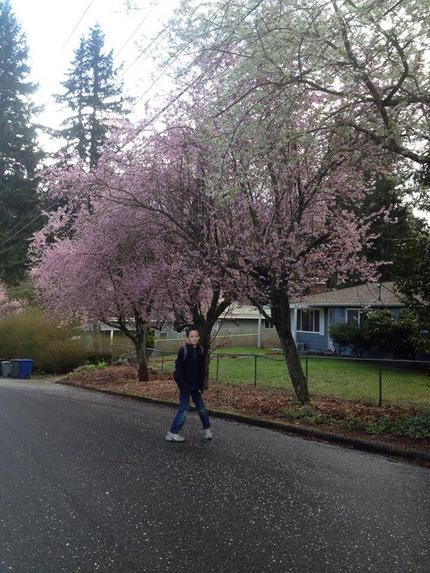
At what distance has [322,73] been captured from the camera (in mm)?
7465

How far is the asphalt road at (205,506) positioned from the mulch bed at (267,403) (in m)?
0.72

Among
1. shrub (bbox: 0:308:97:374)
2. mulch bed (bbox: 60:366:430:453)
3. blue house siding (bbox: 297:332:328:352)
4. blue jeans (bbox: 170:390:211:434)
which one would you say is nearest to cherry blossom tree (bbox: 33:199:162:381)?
mulch bed (bbox: 60:366:430:453)

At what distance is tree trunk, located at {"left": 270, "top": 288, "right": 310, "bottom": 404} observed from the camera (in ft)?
35.8

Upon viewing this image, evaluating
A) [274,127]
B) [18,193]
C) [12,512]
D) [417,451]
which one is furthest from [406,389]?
[18,193]

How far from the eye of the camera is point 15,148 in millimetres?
38906

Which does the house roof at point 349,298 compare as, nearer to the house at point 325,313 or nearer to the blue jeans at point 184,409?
the house at point 325,313

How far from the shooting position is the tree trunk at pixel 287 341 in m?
10.9

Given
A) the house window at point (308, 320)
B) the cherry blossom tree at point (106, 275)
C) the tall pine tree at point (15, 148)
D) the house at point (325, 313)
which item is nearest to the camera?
the cherry blossom tree at point (106, 275)

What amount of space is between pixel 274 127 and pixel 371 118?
139 centimetres

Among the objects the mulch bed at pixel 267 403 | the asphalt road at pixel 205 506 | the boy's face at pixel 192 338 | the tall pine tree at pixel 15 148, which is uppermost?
the tall pine tree at pixel 15 148

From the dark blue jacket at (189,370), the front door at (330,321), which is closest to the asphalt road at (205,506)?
the dark blue jacket at (189,370)

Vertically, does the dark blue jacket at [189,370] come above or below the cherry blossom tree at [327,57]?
below

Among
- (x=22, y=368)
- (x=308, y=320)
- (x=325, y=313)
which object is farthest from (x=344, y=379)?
(x=22, y=368)

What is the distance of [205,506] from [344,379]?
472 inches
